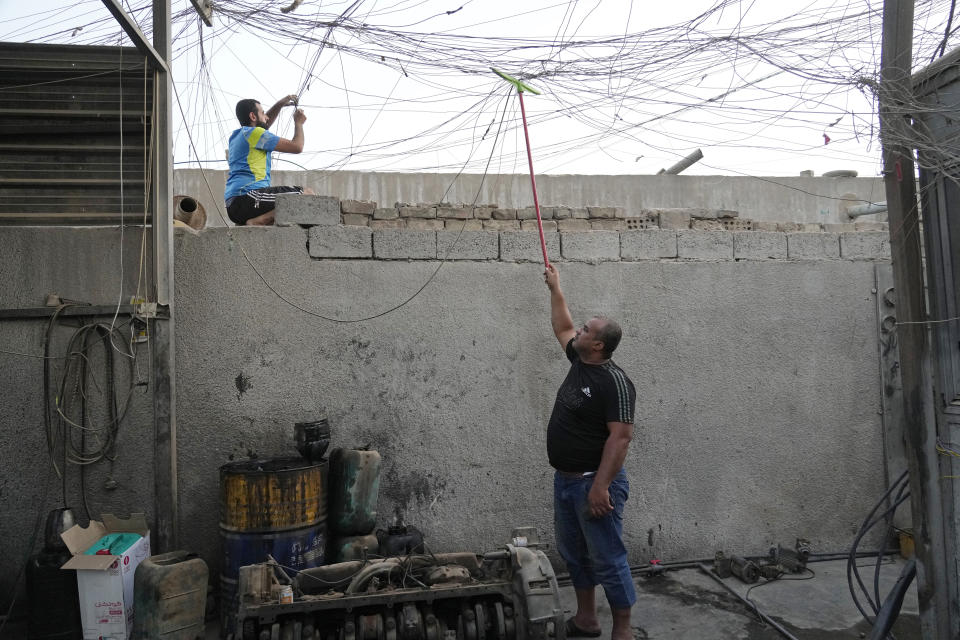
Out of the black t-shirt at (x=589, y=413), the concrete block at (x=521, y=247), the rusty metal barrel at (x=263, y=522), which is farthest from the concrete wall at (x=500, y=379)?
the black t-shirt at (x=589, y=413)

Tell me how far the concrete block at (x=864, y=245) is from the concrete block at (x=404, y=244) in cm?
339

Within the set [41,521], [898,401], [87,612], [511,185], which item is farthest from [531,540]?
[511,185]

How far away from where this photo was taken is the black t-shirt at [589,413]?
3.35 metres

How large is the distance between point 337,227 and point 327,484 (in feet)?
5.91

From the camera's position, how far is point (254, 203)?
Answer: 4625 mm

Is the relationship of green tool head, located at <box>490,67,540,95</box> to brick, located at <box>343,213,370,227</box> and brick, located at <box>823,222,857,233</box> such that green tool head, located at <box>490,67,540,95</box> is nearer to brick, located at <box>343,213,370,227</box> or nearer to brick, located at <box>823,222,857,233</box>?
brick, located at <box>343,213,370,227</box>

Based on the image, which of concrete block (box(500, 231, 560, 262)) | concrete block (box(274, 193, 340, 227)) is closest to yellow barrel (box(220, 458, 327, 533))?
concrete block (box(274, 193, 340, 227))

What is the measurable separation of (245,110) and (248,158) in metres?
0.48

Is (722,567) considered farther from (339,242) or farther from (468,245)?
(339,242)

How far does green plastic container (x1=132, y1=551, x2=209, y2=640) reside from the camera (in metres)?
3.40

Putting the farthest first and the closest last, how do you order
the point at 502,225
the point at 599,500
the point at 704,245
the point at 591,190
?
1. the point at 591,190
2. the point at 704,245
3. the point at 502,225
4. the point at 599,500

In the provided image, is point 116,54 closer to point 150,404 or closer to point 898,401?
point 150,404

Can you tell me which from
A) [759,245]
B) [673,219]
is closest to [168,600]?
[673,219]

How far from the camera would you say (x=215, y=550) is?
4.21 meters
